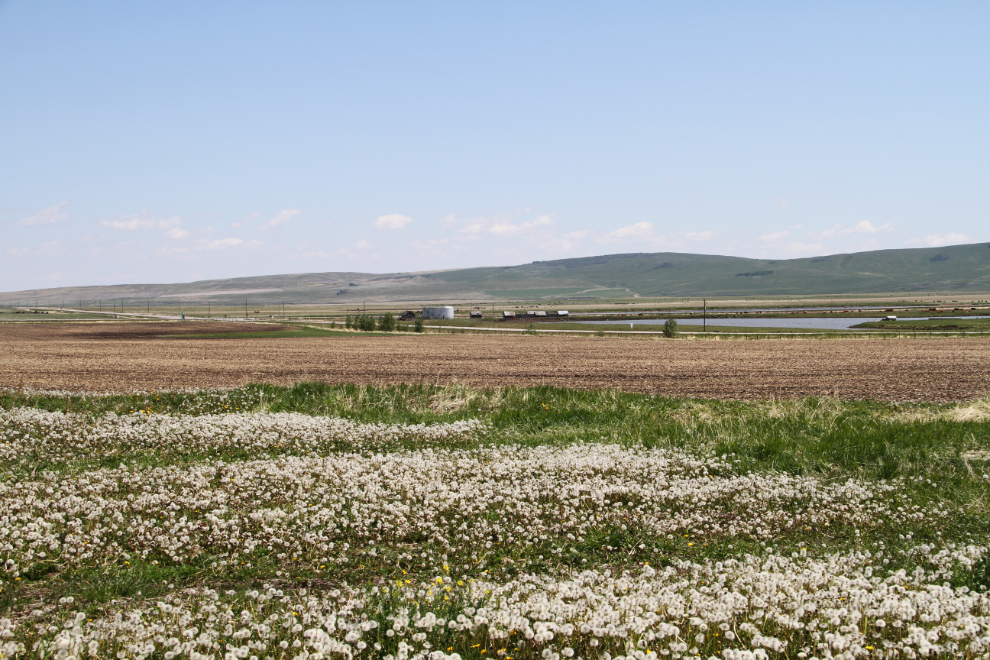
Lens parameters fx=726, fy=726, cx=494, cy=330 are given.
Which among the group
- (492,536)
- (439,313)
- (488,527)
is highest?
(488,527)

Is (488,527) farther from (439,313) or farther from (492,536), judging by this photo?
(439,313)

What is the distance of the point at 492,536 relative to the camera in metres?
10.4

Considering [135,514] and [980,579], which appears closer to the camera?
[980,579]

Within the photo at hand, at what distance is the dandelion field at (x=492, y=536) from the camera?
6551 mm

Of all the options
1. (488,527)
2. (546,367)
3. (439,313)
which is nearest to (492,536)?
(488,527)

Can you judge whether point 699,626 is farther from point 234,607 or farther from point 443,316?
point 443,316

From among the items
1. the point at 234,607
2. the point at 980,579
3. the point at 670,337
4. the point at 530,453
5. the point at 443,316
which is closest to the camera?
the point at 234,607

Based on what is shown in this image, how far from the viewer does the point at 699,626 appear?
6562 millimetres

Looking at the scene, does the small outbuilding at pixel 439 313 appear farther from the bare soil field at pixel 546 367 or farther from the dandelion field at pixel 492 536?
the dandelion field at pixel 492 536

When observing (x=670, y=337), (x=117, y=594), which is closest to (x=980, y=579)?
(x=117, y=594)

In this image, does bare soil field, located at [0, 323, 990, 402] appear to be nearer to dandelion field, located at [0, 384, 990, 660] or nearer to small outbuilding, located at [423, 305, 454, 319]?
dandelion field, located at [0, 384, 990, 660]

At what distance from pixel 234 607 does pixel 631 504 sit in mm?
6412

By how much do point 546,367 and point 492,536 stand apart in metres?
30.8

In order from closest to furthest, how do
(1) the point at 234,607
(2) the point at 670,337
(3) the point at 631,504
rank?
1. (1) the point at 234,607
2. (3) the point at 631,504
3. (2) the point at 670,337
